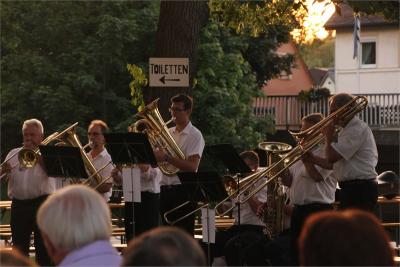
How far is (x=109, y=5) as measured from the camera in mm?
33000

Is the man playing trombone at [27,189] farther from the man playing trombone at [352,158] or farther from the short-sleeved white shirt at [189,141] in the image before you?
the man playing trombone at [352,158]

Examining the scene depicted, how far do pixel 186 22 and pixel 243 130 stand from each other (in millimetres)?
21089

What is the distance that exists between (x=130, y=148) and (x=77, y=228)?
583 cm

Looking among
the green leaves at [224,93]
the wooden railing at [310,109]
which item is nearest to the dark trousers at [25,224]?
the green leaves at [224,93]

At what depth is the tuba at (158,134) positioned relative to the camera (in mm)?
10672

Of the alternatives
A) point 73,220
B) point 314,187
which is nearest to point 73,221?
point 73,220

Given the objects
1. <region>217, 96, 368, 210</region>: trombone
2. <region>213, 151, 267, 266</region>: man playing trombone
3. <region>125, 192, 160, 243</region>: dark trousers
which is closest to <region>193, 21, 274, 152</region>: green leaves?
<region>125, 192, 160, 243</region>: dark trousers

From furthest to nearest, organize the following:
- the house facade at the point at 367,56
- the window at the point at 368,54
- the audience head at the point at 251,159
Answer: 1. the window at the point at 368,54
2. the house facade at the point at 367,56
3. the audience head at the point at 251,159

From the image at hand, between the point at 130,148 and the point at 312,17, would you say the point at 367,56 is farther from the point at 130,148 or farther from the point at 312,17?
the point at 130,148

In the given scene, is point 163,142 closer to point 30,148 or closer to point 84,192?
point 30,148

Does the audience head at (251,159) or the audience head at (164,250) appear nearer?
the audience head at (164,250)

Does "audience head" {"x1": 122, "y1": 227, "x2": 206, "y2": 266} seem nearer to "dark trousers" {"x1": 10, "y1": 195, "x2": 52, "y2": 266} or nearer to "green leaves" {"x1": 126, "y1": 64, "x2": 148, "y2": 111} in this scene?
"dark trousers" {"x1": 10, "y1": 195, "x2": 52, "y2": 266}

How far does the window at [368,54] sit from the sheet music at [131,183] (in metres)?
35.9

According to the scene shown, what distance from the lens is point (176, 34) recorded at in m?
13.0
